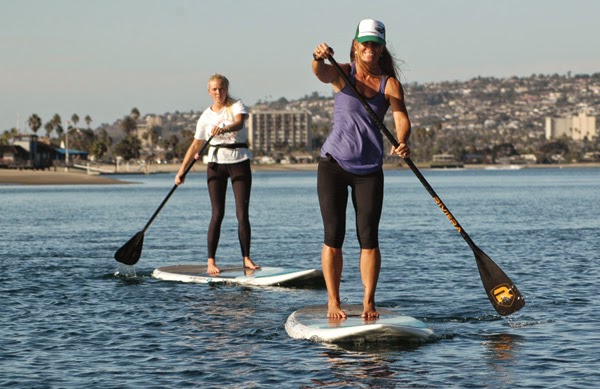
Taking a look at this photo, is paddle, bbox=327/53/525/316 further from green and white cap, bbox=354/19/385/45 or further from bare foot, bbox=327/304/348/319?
bare foot, bbox=327/304/348/319

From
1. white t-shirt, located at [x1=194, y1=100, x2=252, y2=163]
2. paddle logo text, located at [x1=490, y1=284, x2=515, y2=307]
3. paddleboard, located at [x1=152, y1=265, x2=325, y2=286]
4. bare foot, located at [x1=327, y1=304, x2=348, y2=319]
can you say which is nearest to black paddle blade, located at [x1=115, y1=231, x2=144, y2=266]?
paddleboard, located at [x1=152, y1=265, x2=325, y2=286]

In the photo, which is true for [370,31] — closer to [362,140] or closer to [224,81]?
[362,140]

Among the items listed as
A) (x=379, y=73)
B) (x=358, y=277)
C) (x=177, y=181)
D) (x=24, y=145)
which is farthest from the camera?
(x=24, y=145)

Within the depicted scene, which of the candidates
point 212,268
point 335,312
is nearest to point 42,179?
point 212,268

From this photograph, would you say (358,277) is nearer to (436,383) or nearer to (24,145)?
(436,383)

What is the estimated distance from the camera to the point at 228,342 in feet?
32.0

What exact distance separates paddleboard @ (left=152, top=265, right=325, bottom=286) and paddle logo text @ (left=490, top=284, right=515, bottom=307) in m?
4.06

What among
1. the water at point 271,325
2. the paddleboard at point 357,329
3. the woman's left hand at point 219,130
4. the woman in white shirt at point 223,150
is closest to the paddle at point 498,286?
the water at point 271,325

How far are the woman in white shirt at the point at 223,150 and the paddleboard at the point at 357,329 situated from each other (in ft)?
13.5

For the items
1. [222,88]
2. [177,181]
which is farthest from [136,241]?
[222,88]

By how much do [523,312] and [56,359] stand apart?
5.15 metres

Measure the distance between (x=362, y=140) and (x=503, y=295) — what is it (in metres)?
2.18

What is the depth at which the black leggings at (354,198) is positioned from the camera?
953 centimetres

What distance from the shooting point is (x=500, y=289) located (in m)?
10.3
